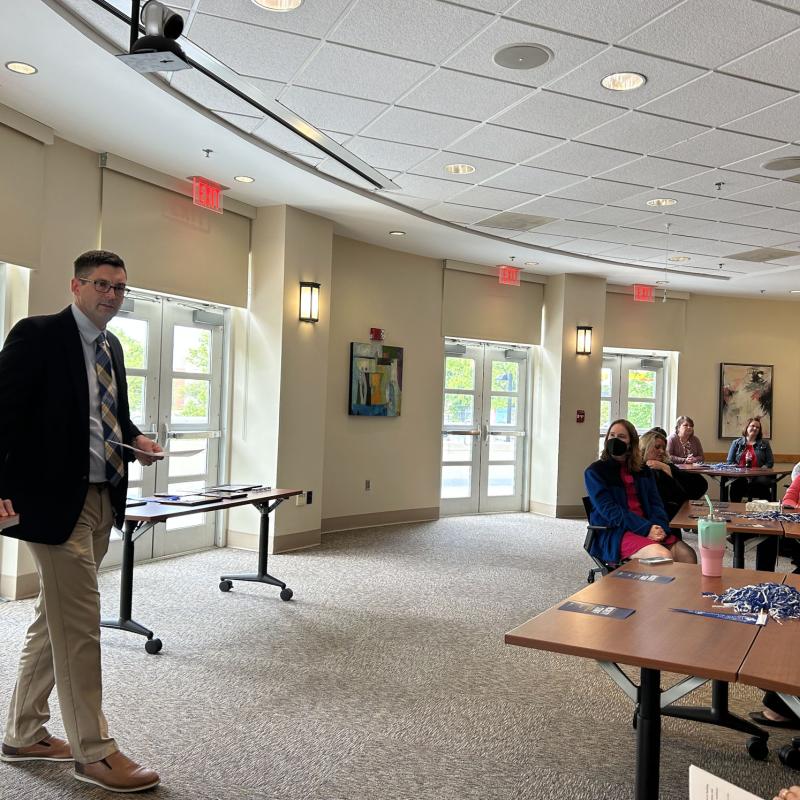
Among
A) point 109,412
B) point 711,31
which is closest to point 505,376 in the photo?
point 711,31

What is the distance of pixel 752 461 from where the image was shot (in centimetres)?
991

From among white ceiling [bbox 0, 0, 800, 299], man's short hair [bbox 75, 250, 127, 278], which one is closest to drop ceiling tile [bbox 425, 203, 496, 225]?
white ceiling [bbox 0, 0, 800, 299]

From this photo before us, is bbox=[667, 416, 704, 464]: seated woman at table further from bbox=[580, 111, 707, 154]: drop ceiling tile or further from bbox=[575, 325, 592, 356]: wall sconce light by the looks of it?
bbox=[580, 111, 707, 154]: drop ceiling tile

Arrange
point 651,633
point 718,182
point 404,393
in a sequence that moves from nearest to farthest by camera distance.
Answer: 1. point 651,633
2. point 718,182
3. point 404,393

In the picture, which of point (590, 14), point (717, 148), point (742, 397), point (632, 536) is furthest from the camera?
point (742, 397)

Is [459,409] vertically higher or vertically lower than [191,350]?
lower

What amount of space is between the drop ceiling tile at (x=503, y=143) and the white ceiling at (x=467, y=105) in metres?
0.02

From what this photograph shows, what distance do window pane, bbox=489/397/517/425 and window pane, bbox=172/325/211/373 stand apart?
171 inches

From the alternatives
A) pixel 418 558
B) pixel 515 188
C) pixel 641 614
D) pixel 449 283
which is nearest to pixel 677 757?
pixel 641 614

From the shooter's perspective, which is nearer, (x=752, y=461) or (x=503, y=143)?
(x=503, y=143)

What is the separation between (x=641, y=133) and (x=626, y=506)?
2407mm

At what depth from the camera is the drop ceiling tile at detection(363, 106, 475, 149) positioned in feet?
16.4

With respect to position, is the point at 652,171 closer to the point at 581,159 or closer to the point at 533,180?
the point at 581,159

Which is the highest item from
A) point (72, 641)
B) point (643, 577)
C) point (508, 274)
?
point (508, 274)
